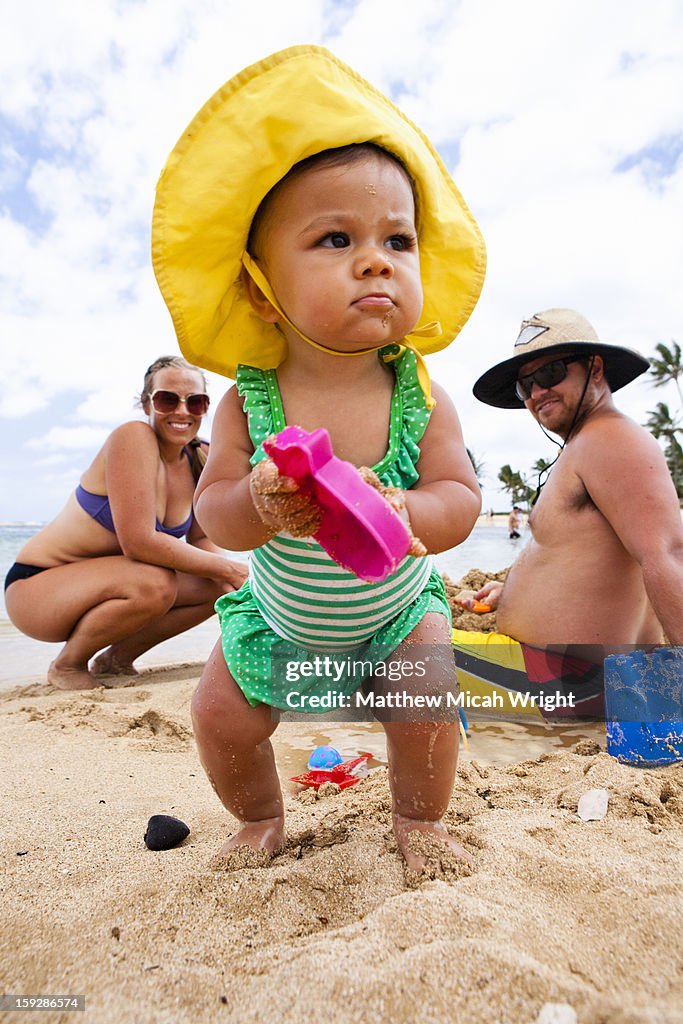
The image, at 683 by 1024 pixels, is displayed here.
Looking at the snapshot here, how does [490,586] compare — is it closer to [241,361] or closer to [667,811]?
[667,811]

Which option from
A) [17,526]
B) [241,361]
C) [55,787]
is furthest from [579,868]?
[17,526]

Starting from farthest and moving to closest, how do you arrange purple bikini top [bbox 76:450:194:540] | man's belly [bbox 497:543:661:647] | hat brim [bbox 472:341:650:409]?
purple bikini top [bbox 76:450:194:540], hat brim [bbox 472:341:650:409], man's belly [bbox 497:543:661:647]

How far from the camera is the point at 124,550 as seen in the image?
396 cm

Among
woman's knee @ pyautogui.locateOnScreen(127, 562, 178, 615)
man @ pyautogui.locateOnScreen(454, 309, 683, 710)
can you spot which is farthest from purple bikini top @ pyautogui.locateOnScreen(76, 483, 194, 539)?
man @ pyautogui.locateOnScreen(454, 309, 683, 710)

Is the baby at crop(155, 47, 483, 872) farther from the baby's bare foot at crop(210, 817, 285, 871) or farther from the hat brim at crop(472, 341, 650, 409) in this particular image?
the hat brim at crop(472, 341, 650, 409)

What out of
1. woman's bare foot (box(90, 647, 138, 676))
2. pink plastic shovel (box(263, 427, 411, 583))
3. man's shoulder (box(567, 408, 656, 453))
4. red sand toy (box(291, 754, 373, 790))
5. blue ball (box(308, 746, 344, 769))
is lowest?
red sand toy (box(291, 754, 373, 790))

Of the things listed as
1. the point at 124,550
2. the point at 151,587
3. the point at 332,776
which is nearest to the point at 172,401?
the point at 124,550

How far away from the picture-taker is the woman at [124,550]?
12.7 feet

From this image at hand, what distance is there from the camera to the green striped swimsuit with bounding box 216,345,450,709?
1670 mm

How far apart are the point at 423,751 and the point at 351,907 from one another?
1.29 feet

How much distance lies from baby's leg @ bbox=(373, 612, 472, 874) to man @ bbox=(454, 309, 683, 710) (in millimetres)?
1200

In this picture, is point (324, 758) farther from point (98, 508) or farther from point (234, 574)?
point (98, 508)

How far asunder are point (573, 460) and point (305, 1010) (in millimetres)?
2463

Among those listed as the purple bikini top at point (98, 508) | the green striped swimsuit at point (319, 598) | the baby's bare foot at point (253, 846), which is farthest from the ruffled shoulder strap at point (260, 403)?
the purple bikini top at point (98, 508)
